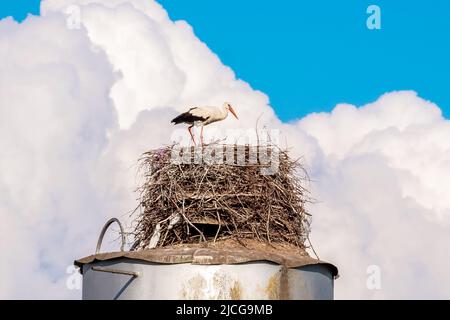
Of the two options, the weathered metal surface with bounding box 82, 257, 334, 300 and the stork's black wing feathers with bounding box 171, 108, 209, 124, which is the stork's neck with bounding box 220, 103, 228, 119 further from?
the weathered metal surface with bounding box 82, 257, 334, 300

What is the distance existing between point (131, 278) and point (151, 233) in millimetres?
1835

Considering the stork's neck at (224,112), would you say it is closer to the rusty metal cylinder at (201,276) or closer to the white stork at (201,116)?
the white stork at (201,116)

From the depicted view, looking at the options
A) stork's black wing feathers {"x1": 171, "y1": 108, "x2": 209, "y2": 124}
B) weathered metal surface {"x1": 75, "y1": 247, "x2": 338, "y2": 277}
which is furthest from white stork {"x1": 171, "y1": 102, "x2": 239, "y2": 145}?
weathered metal surface {"x1": 75, "y1": 247, "x2": 338, "y2": 277}

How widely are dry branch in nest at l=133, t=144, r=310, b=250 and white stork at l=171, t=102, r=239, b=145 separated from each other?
1720 mm

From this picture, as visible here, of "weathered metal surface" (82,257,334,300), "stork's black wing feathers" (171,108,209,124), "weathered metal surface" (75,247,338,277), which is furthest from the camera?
"stork's black wing feathers" (171,108,209,124)

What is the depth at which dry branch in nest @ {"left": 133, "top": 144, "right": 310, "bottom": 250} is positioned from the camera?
1606cm

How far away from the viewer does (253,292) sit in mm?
14781

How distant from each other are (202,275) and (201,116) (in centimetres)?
449

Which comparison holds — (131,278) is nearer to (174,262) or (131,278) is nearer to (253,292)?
(174,262)
